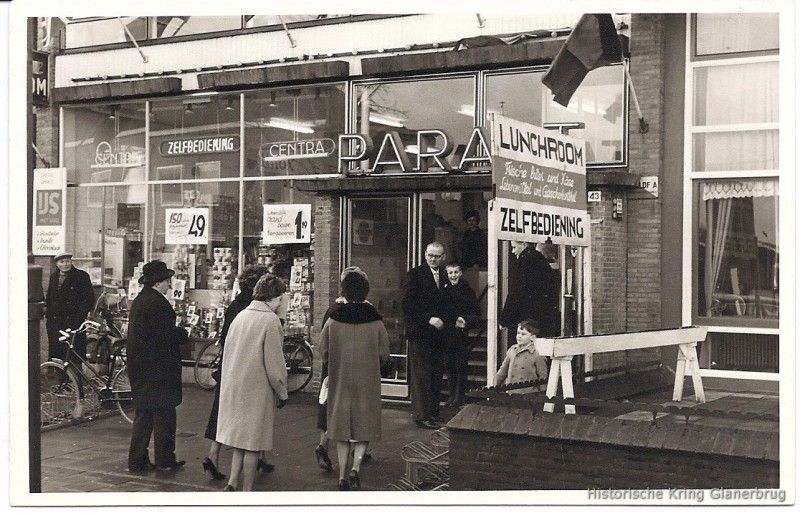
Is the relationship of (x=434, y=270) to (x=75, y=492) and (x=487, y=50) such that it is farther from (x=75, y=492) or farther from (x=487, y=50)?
(x=75, y=492)

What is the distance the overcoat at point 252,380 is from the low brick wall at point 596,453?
146cm

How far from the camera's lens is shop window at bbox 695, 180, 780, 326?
34.3ft

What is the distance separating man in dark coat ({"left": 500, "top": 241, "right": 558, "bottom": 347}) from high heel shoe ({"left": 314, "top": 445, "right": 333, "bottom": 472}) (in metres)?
2.31

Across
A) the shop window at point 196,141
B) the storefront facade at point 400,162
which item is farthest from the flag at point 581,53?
the shop window at point 196,141

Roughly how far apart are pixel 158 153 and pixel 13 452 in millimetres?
6991

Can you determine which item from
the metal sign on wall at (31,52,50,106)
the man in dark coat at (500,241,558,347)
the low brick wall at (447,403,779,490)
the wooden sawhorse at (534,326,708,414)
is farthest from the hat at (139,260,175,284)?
the metal sign on wall at (31,52,50,106)

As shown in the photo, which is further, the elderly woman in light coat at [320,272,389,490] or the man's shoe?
the man's shoe

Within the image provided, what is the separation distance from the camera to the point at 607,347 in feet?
25.5

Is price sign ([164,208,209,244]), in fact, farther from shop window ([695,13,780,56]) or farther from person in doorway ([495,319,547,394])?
shop window ([695,13,780,56])

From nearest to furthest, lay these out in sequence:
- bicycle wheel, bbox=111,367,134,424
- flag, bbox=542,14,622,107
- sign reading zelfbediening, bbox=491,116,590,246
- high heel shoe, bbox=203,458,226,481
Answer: sign reading zelfbediening, bbox=491,116,590,246, high heel shoe, bbox=203,458,226,481, flag, bbox=542,14,622,107, bicycle wheel, bbox=111,367,134,424

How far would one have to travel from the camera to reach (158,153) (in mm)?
14281

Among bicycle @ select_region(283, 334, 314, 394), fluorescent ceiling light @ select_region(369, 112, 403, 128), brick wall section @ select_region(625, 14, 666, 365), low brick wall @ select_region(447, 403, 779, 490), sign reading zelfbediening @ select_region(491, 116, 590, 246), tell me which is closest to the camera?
low brick wall @ select_region(447, 403, 779, 490)

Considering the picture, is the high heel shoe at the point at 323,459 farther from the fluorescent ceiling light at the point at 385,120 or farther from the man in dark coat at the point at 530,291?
the fluorescent ceiling light at the point at 385,120

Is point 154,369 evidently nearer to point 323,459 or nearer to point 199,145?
point 323,459
